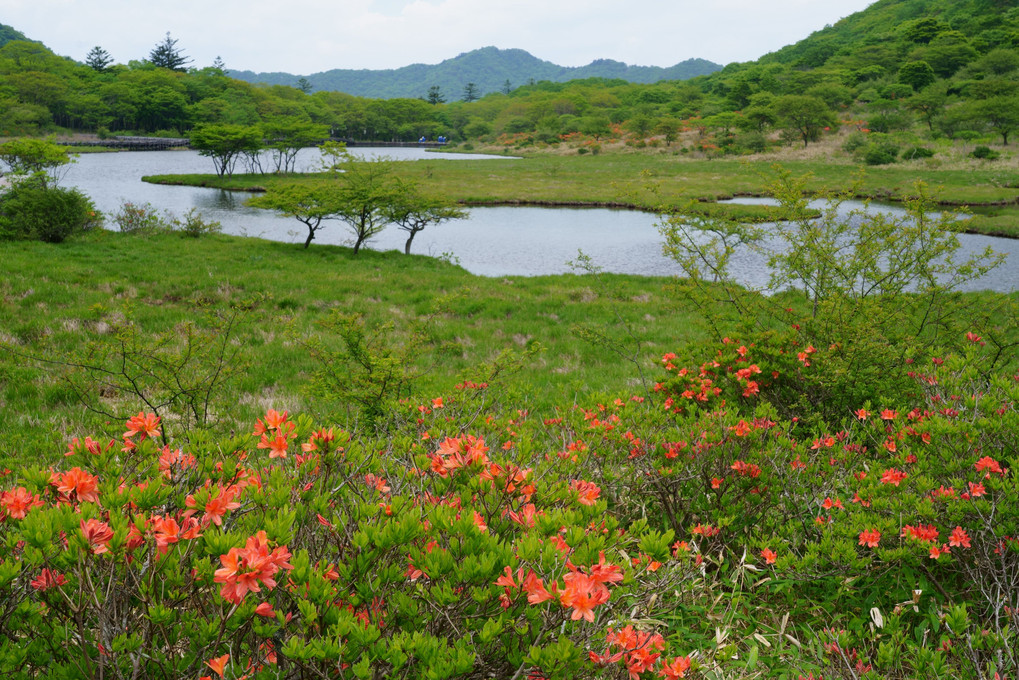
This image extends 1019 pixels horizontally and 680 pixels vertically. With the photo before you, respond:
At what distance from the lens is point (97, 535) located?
60.5 inches

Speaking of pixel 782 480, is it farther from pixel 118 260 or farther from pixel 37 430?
pixel 118 260

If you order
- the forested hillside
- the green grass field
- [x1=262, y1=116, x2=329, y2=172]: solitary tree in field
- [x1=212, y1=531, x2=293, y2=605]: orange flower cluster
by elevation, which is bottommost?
the green grass field

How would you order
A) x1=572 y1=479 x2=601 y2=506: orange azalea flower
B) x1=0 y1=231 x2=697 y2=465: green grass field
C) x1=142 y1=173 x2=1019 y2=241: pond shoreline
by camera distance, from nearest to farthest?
1. x1=572 y1=479 x2=601 y2=506: orange azalea flower
2. x1=0 y1=231 x2=697 y2=465: green grass field
3. x1=142 y1=173 x2=1019 y2=241: pond shoreline

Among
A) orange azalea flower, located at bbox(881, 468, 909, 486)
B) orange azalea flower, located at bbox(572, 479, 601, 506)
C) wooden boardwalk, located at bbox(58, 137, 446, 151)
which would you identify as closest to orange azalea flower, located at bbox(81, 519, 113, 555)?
orange azalea flower, located at bbox(572, 479, 601, 506)

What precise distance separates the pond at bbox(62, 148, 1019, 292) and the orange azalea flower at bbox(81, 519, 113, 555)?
14.3 metres

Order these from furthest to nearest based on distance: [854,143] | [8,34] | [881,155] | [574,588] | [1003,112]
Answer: [8,34]
[854,143]
[1003,112]
[881,155]
[574,588]

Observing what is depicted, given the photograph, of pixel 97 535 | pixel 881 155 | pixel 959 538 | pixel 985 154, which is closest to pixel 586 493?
pixel 97 535

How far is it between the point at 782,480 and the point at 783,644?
1.12 m

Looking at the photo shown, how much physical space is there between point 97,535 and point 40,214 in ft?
66.4

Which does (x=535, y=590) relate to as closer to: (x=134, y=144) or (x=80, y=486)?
(x=80, y=486)

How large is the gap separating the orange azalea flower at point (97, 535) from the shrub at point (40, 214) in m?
19.6

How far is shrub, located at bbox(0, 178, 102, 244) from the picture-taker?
16.4 metres

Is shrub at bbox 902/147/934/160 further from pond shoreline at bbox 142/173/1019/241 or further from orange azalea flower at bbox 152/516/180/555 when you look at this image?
orange azalea flower at bbox 152/516/180/555

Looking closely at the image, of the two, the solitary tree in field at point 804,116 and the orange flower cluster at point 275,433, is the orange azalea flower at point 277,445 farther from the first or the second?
the solitary tree in field at point 804,116
